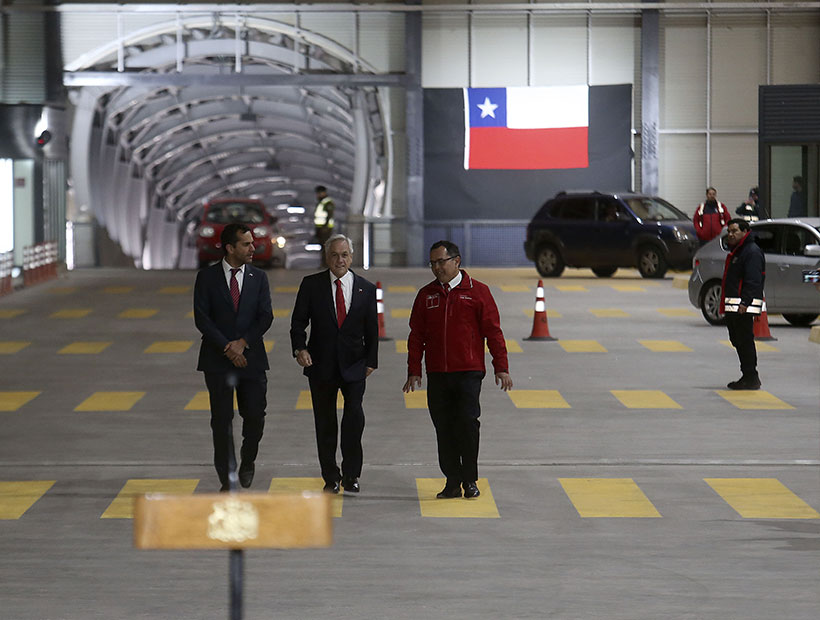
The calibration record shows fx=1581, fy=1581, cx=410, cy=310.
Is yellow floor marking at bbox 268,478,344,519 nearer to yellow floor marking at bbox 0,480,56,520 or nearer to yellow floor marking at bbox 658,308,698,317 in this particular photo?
yellow floor marking at bbox 0,480,56,520

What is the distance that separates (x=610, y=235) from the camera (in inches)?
1268

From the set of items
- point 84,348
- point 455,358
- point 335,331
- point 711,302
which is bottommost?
point 84,348

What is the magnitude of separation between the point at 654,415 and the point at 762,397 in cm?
167

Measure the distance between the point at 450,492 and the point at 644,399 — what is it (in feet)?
17.4

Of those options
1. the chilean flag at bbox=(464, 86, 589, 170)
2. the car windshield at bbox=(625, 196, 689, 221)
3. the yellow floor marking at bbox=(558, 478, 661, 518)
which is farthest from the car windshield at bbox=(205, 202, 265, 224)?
the yellow floor marking at bbox=(558, 478, 661, 518)

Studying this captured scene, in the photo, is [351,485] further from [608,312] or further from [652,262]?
[652,262]

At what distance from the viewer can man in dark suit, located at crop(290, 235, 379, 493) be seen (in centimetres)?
1017

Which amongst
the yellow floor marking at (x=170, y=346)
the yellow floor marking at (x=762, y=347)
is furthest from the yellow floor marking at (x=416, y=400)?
the yellow floor marking at (x=762, y=347)

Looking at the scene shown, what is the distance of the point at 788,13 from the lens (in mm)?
39438

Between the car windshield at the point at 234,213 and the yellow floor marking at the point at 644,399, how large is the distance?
76.9 feet

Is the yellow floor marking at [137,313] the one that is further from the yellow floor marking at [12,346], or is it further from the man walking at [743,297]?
the man walking at [743,297]

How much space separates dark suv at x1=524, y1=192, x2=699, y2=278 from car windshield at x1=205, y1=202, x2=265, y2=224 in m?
8.10

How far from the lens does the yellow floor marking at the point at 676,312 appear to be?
24484 mm

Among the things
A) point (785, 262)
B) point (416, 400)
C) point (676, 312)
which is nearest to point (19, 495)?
point (416, 400)
